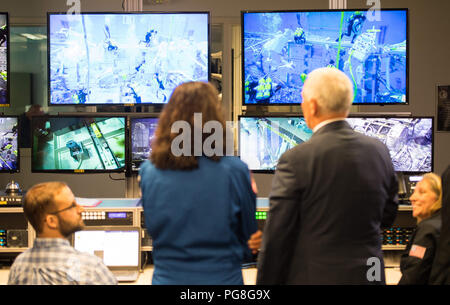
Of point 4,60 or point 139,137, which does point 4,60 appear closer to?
point 4,60

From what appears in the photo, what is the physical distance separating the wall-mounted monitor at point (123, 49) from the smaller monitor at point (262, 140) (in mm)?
398

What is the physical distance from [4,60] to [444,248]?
256 centimetres

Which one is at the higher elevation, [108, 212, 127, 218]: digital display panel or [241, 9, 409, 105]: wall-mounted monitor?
[241, 9, 409, 105]: wall-mounted monitor

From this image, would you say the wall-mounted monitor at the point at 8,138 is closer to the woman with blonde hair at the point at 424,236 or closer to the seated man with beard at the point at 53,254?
the seated man with beard at the point at 53,254

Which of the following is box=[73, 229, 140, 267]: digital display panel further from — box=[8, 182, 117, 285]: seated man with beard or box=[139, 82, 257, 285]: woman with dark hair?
box=[139, 82, 257, 285]: woman with dark hair

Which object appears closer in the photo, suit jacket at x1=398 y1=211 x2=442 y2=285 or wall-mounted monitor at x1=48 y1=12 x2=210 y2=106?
suit jacket at x1=398 y1=211 x2=442 y2=285

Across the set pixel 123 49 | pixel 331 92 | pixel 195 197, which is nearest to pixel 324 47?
pixel 123 49

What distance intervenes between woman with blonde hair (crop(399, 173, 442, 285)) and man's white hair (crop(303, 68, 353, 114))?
807 mm

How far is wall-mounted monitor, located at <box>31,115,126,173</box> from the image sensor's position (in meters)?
2.86

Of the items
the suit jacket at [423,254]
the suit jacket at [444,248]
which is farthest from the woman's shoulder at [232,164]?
the suit jacket at [423,254]

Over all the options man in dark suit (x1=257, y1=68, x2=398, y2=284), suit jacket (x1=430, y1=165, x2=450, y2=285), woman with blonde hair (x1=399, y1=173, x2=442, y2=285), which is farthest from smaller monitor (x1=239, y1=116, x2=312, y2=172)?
man in dark suit (x1=257, y1=68, x2=398, y2=284)

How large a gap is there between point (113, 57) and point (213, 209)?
179cm
